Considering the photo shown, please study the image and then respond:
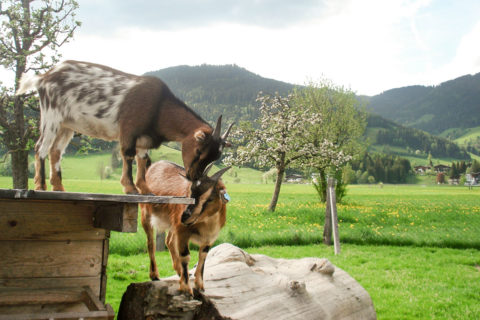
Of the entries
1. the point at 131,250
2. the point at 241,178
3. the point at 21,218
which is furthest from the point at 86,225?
the point at 241,178

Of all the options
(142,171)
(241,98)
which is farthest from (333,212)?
(241,98)

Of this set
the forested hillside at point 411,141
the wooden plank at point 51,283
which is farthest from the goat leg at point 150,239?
the forested hillside at point 411,141

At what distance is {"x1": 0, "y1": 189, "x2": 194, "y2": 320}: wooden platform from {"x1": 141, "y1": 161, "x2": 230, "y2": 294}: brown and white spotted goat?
1.18ft

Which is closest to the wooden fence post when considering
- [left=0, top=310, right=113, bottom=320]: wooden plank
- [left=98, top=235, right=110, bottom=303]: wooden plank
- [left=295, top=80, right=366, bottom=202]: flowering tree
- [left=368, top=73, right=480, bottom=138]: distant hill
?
[left=98, top=235, right=110, bottom=303]: wooden plank

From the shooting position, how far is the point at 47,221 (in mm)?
2980

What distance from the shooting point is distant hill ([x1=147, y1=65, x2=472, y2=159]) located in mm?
54275

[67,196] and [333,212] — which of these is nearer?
[67,196]

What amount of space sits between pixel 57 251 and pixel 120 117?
121cm

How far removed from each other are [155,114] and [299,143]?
19.7 m

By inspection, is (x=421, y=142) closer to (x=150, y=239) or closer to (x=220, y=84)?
(x=220, y=84)

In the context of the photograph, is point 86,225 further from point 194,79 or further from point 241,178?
point 194,79

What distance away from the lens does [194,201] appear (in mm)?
3066

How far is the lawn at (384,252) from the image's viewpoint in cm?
816

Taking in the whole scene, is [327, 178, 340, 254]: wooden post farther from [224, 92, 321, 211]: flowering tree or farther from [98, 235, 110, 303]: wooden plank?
[98, 235, 110, 303]: wooden plank
